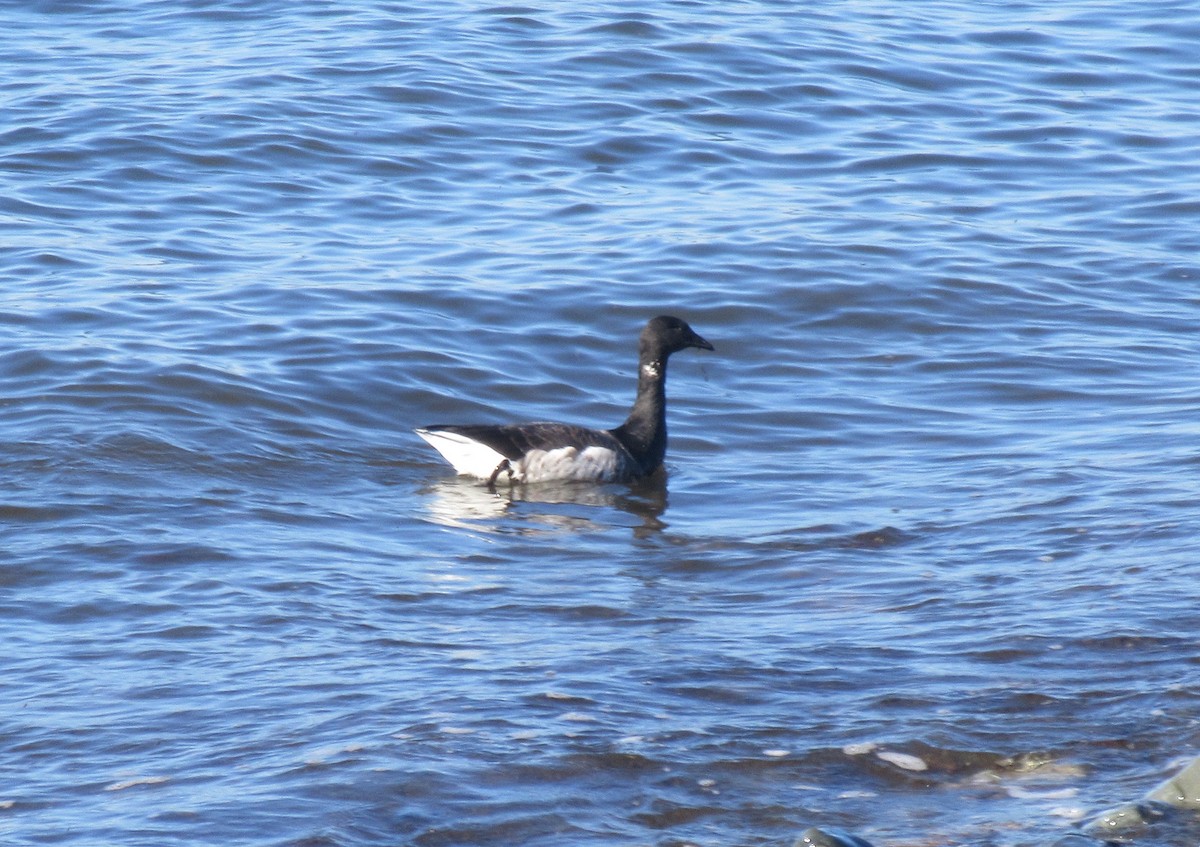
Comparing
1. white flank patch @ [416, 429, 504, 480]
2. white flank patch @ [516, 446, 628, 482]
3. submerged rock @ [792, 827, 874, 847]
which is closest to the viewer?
submerged rock @ [792, 827, 874, 847]

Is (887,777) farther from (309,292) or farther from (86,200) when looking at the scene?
(86,200)

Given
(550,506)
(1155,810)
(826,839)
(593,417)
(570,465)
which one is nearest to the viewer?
(826,839)

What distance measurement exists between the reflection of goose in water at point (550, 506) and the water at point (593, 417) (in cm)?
6

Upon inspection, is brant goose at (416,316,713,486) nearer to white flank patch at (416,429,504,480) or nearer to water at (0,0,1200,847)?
white flank patch at (416,429,504,480)

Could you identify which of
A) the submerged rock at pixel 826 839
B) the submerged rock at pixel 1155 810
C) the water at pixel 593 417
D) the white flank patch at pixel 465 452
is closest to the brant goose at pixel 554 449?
the white flank patch at pixel 465 452

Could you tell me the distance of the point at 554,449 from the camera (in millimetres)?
10305

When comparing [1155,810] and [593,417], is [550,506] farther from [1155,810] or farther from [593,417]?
[1155,810]

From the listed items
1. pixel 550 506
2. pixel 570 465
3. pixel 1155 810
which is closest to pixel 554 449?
pixel 570 465

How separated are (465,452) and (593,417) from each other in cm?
187

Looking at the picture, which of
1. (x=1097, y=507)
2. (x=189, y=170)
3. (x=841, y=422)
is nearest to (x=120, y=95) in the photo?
(x=189, y=170)

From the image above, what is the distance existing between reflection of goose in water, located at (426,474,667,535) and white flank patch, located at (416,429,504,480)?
4.4 inches

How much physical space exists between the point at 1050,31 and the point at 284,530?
649 inches

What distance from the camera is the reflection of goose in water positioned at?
9.43m

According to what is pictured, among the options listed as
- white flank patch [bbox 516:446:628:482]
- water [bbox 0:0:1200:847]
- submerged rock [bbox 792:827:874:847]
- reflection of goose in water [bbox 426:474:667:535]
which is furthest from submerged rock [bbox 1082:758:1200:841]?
white flank patch [bbox 516:446:628:482]
